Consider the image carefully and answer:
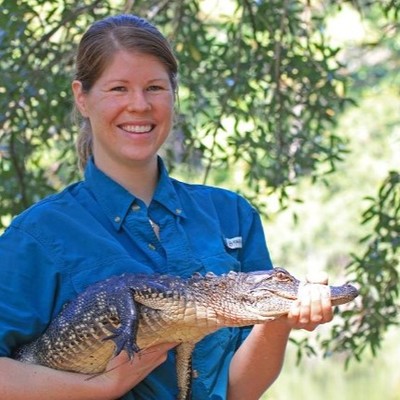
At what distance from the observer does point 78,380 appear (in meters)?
2.72

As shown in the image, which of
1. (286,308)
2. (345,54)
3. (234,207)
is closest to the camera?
(286,308)

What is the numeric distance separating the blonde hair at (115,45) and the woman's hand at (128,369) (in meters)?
0.69

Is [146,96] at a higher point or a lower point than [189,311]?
higher

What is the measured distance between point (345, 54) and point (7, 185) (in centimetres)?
1165

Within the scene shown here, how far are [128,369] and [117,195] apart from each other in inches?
17.6

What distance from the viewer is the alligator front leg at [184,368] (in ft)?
9.01

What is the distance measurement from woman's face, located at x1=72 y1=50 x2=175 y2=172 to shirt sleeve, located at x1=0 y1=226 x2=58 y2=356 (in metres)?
0.33

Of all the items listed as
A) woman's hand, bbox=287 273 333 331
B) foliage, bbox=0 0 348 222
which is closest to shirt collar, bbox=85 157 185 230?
woman's hand, bbox=287 273 333 331

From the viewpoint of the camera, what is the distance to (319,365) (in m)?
16.8

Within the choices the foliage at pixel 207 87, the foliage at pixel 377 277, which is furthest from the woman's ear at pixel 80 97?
the foliage at pixel 377 277

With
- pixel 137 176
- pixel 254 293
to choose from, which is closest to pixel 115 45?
pixel 137 176

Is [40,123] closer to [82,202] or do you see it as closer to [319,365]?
[82,202]

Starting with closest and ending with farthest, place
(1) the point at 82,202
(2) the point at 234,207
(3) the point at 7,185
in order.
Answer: (1) the point at 82,202
(2) the point at 234,207
(3) the point at 7,185

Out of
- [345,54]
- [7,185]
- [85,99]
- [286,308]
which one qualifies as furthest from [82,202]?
[345,54]
